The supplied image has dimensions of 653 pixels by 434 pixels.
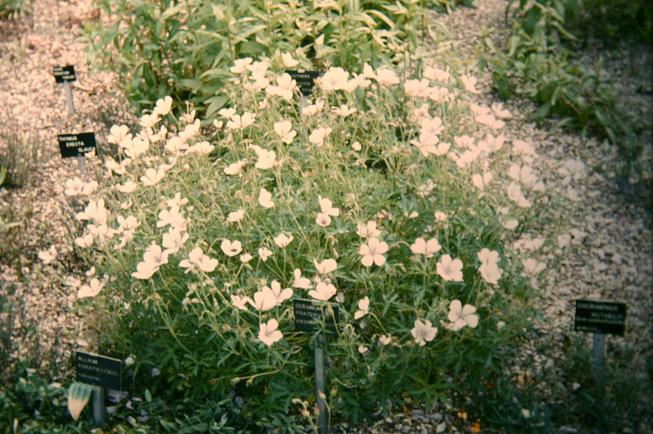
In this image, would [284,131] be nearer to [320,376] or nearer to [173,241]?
[173,241]

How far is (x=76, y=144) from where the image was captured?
395cm

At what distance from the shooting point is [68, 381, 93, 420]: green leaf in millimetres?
2914

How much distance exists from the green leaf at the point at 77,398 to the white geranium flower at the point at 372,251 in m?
1.20

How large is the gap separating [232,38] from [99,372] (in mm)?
2331

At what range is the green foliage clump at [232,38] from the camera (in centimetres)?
454

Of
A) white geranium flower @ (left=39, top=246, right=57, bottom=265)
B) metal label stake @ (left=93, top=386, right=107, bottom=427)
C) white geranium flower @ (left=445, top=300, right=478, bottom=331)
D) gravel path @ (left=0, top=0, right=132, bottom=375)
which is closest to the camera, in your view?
white geranium flower @ (left=445, top=300, right=478, bottom=331)

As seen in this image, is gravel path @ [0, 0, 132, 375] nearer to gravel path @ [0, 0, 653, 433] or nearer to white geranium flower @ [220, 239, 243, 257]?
gravel path @ [0, 0, 653, 433]

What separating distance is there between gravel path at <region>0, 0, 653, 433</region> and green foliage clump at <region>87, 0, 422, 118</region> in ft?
1.09

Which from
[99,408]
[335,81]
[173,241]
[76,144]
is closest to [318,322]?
[173,241]

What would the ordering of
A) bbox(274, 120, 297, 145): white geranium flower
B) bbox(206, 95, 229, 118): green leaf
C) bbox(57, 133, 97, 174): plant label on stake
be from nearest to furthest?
bbox(274, 120, 297, 145): white geranium flower → bbox(57, 133, 97, 174): plant label on stake → bbox(206, 95, 229, 118): green leaf

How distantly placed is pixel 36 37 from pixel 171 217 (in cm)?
395

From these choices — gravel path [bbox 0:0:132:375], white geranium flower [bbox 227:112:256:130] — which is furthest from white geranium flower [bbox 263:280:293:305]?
gravel path [bbox 0:0:132:375]

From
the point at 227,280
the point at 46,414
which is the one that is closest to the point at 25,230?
the point at 46,414

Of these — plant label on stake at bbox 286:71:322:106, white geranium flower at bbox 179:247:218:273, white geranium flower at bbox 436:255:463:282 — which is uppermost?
plant label on stake at bbox 286:71:322:106
